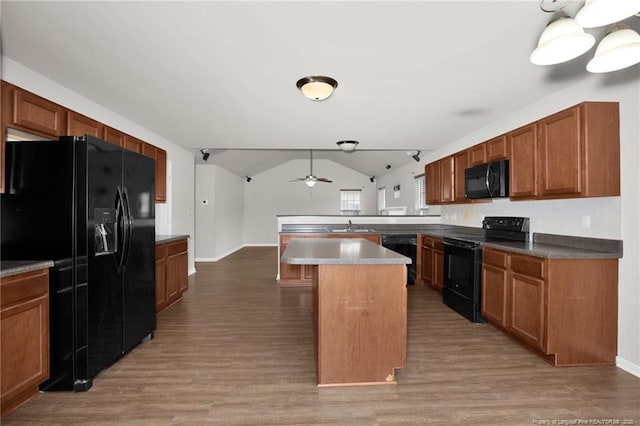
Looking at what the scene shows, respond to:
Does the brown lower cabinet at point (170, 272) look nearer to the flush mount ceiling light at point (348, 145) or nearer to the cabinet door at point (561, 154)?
the flush mount ceiling light at point (348, 145)

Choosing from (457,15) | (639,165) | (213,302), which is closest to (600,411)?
(639,165)

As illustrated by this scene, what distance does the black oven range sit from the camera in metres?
3.44

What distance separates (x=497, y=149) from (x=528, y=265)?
1414mm

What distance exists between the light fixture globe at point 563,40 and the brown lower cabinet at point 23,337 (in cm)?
310

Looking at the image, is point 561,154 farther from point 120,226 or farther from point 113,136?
point 113,136

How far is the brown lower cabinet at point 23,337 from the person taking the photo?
1.83 m

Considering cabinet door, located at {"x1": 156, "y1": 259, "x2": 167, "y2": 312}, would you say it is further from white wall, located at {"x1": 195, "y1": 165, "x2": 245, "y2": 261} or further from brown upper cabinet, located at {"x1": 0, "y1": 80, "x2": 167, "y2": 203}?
white wall, located at {"x1": 195, "y1": 165, "x2": 245, "y2": 261}

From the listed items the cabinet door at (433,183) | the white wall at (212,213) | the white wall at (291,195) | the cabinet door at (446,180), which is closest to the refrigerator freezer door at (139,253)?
the cabinet door at (446,180)

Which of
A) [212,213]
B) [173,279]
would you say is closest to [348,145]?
[173,279]

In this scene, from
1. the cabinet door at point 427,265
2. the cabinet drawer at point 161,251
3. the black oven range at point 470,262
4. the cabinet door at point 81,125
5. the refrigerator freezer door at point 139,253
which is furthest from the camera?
the cabinet door at point 427,265

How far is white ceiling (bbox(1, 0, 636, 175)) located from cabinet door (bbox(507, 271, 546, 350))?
1741mm

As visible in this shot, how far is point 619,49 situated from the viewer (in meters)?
1.55

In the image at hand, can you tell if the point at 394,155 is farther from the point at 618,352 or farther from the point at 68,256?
the point at 68,256

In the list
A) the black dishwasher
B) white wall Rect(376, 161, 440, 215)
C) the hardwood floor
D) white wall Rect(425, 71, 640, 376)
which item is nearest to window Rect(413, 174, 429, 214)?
white wall Rect(376, 161, 440, 215)
